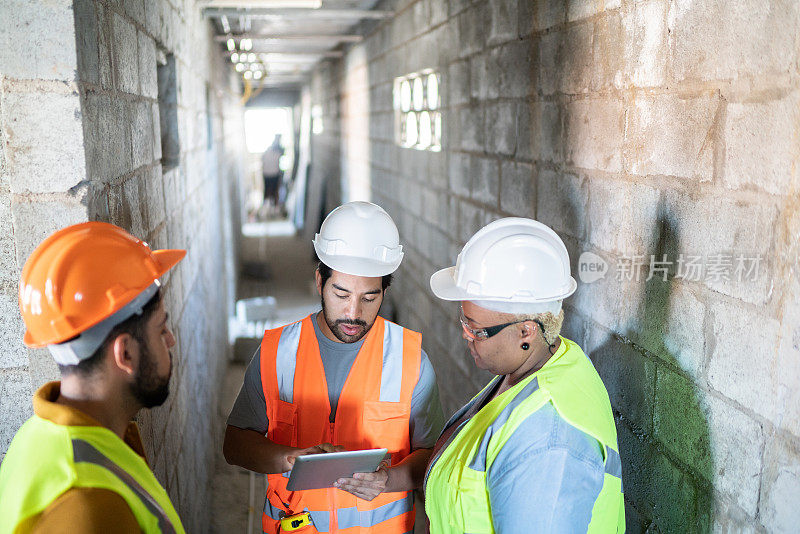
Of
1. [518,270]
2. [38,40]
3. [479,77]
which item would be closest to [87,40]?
[38,40]

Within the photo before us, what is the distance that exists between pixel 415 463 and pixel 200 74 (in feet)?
16.9

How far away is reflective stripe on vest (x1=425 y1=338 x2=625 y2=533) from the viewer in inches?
66.5

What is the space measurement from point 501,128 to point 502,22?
23.9 inches

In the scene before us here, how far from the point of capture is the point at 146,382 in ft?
4.69

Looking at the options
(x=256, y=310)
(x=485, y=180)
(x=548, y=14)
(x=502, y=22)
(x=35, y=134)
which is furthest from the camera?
(x=256, y=310)

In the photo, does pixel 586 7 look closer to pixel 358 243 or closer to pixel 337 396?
pixel 358 243

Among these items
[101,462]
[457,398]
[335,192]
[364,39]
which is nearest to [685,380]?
[101,462]

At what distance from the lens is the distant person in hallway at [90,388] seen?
116 centimetres

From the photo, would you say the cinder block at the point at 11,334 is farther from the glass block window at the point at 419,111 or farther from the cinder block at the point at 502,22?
the glass block window at the point at 419,111

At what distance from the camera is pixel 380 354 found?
241 centimetres

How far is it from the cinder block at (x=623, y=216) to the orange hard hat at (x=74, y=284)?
5.55 feet

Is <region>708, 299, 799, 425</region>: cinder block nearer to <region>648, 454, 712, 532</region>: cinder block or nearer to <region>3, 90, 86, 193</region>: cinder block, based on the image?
<region>648, 454, 712, 532</region>: cinder block

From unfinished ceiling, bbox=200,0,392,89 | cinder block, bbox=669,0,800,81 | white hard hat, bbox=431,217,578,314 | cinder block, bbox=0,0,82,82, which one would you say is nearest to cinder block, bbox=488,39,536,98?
cinder block, bbox=669,0,800,81

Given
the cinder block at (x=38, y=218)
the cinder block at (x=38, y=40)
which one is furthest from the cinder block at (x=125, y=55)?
the cinder block at (x=38, y=218)
